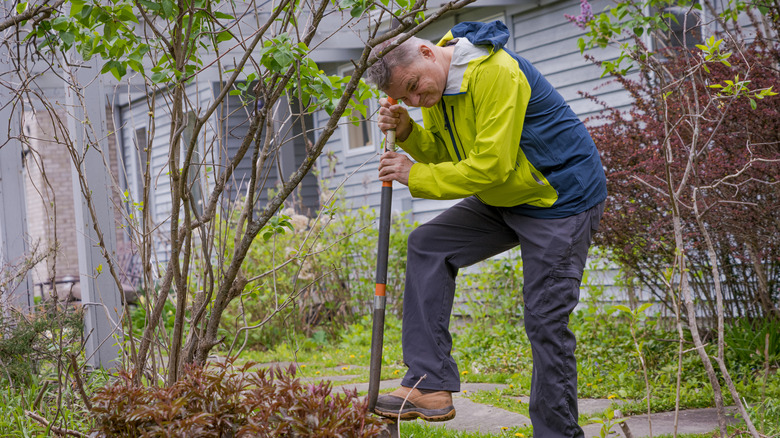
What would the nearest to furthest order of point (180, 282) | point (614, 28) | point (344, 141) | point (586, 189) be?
point (180, 282) < point (586, 189) < point (614, 28) < point (344, 141)

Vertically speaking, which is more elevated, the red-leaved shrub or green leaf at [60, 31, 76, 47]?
green leaf at [60, 31, 76, 47]

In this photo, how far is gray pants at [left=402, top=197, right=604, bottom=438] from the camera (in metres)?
2.71

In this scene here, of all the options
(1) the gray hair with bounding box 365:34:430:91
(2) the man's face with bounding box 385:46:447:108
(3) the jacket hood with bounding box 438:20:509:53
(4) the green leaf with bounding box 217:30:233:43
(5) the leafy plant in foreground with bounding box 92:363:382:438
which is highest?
(4) the green leaf with bounding box 217:30:233:43

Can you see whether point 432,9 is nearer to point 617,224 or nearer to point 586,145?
point 617,224

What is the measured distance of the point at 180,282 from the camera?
2.59 metres

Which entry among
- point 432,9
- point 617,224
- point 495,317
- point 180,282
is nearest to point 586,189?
point 180,282

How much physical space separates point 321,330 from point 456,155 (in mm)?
4551

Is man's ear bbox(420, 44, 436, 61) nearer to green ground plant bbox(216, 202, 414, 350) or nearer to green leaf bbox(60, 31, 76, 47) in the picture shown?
green leaf bbox(60, 31, 76, 47)

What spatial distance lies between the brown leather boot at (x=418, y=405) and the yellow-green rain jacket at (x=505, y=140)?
2.51ft

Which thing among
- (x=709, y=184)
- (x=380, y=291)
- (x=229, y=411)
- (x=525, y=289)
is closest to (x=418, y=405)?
(x=380, y=291)

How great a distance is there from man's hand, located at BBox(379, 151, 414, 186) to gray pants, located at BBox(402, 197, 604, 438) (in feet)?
1.03

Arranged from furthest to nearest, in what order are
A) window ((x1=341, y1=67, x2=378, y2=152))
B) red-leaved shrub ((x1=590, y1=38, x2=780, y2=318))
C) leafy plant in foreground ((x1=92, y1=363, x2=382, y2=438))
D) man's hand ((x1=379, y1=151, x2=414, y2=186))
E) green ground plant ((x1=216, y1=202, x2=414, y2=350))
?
window ((x1=341, y1=67, x2=378, y2=152))
green ground plant ((x1=216, y1=202, x2=414, y2=350))
red-leaved shrub ((x1=590, y1=38, x2=780, y2=318))
man's hand ((x1=379, y1=151, x2=414, y2=186))
leafy plant in foreground ((x1=92, y1=363, x2=382, y2=438))

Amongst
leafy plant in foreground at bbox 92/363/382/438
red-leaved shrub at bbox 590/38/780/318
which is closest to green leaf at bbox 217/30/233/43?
leafy plant in foreground at bbox 92/363/382/438

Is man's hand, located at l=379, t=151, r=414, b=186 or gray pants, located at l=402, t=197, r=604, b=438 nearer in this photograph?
gray pants, located at l=402, t=197, r=604, b=438
